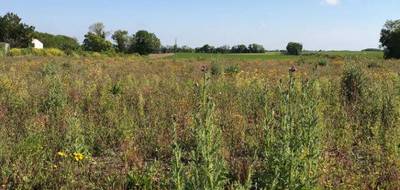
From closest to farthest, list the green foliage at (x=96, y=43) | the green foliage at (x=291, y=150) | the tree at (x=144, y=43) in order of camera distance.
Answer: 1. the green foliage at (x=291, y=150)
2. the green foliage at (x=96, y=43)
3. the tree at (x=144, y=43)

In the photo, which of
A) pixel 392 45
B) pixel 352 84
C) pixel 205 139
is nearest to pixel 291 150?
pixel 205 139

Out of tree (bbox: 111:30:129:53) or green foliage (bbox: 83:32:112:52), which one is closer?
green foliage (bbox: 83:32:112:52)

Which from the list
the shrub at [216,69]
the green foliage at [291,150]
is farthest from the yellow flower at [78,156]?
the shrub at [216,69]

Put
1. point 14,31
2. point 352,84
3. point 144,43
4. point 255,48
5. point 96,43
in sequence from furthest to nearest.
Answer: point 144,43 < point 96,43 < point 255,48 < point 14,31 < point 352,84

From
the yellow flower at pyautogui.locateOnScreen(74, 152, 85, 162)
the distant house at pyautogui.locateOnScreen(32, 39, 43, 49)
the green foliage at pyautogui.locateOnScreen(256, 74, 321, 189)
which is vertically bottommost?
the yellow flower at pyautogui.locateOnScreen(74, 152, 85, 162)

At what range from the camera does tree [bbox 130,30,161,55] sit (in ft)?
357

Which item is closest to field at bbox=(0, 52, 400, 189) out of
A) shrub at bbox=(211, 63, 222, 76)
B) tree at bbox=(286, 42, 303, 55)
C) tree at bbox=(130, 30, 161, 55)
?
shrub at bbox=(211, 63, 222, 76)

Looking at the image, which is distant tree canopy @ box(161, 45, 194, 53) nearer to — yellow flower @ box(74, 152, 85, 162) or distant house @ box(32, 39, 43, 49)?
distant house @ box(32, 39, 43, 49)

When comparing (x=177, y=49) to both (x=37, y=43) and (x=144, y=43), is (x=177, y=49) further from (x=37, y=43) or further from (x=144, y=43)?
(x=37, y=43)

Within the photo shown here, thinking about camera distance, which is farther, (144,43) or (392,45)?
(144,43)

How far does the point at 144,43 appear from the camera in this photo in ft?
358

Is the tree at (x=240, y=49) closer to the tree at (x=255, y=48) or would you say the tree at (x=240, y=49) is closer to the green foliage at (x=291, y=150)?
the tree at (x=255, y=48)

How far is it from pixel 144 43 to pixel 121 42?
681cm

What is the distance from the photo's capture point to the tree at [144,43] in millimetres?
108812
